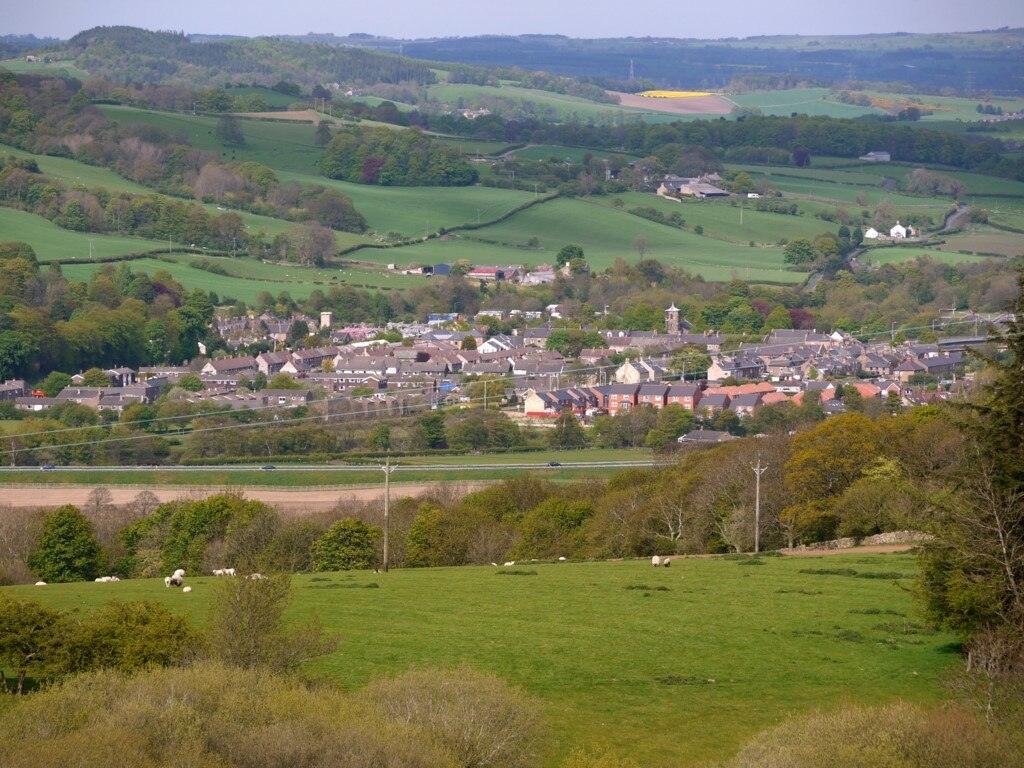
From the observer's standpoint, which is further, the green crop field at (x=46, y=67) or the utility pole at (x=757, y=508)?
the green crop field at (x=46, y=67)

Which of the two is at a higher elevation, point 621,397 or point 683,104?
point 621,397

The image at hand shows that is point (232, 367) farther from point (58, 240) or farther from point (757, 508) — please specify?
point (757, 508)

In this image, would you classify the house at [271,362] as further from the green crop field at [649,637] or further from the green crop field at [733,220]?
the green crop field at [649,637]

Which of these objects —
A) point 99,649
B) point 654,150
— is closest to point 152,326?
point 99,649

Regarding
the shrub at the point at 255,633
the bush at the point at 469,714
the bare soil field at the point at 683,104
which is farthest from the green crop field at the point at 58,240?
the bare soil field at the point at 683,104

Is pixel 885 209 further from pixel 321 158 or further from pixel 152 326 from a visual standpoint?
pixel 152 326

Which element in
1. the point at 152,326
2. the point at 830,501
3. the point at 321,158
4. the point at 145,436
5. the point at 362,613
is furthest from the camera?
the point at 321,158

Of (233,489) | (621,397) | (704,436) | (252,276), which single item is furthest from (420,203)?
(233,489)
